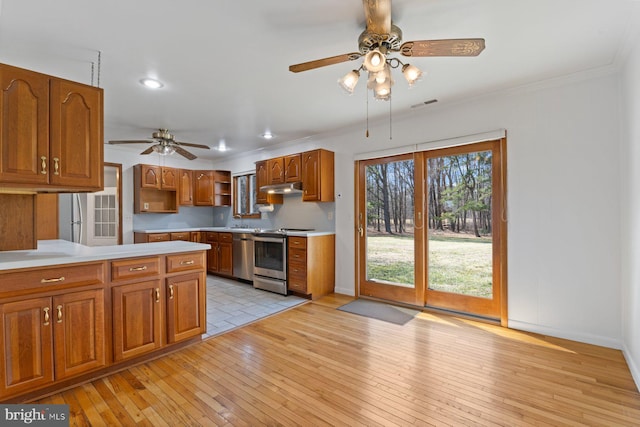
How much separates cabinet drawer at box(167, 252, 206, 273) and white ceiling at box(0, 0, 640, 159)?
5.51 feet

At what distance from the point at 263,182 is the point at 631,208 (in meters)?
4.61

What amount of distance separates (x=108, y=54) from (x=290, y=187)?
2846mm

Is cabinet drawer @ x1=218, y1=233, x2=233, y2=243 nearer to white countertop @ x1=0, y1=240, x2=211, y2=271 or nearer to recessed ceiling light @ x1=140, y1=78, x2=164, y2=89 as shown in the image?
white countertop @ x1=0, y1=240, x2=211, y2=271

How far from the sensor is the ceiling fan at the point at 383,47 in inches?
63.2

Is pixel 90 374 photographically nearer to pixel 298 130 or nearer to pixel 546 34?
pixel 298 130

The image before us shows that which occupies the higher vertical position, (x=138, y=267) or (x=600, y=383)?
(x=138, y=267)

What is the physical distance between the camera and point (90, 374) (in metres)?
2.14

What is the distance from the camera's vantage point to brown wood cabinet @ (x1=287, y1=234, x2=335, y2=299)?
13.6 feet

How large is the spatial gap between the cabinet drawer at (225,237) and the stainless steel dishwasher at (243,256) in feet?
0.40

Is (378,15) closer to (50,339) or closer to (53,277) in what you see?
(53,277)

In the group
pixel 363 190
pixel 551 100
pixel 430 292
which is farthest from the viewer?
pixel 363 190

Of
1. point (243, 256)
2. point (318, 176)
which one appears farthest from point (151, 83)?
point (243, 256)

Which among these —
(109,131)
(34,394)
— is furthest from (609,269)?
(109,131)

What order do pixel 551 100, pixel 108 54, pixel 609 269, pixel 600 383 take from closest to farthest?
pixel 600 383 → pixel 108 54 → pixel 609 269 → pixel 551 100
